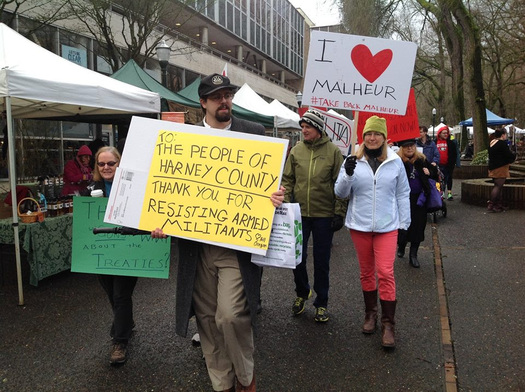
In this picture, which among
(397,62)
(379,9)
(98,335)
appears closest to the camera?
(98,335)

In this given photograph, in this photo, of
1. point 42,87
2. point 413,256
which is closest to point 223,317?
point 42,87

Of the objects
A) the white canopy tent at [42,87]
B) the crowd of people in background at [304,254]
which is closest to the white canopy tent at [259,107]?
the white canopy tent at [42,87]

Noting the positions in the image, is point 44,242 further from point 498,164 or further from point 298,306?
point 498,164

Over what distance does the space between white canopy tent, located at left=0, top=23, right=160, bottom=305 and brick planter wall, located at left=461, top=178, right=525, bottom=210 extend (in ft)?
27.3

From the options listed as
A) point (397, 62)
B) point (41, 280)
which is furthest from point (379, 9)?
point (41, 280)

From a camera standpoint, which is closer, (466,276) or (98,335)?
(98,335)

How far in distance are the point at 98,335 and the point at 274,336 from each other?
5.15ft

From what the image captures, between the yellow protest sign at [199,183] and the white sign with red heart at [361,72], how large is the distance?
2312 millimetres

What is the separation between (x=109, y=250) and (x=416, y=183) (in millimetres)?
4244

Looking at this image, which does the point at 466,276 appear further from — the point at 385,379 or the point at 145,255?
the point at 145,255

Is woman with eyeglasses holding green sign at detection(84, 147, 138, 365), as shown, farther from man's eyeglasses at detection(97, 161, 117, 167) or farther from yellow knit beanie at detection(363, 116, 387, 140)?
yellow knit beanie at detection(363, 116, 387, 140)

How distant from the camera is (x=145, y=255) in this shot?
3.46 m

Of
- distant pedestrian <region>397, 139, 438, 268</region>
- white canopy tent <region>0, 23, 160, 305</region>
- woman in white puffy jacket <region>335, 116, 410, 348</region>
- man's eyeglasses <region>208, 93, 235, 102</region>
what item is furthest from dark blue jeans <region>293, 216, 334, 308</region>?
white canopy tent <region>0, 23, 160, 305</region>

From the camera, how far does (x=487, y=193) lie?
36.0 ft
